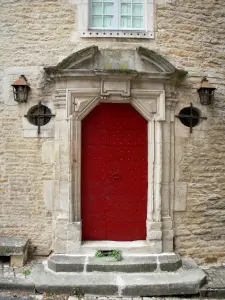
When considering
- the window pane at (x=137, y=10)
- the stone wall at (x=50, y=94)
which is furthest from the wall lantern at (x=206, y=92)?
the window pane at (x=137, y=10)

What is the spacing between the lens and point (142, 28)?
5582 mm

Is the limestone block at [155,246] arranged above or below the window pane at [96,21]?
below

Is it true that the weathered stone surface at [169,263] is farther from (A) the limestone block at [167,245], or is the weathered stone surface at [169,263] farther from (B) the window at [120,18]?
(B) the window at [120,18]

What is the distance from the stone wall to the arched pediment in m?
0.20

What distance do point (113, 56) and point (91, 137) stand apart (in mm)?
1396

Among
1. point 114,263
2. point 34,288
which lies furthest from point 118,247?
point 34,288

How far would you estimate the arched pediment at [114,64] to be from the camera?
516 cm

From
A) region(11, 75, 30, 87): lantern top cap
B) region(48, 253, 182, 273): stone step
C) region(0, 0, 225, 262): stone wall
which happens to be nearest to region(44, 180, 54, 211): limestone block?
region(0, 0, 225, 262): stone wall

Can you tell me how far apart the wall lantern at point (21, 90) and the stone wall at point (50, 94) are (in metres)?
0.12

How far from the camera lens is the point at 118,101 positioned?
213 inches

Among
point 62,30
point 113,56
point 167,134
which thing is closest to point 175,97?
point 167,134

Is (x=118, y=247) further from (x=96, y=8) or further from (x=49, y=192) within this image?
(x=96, y=8)

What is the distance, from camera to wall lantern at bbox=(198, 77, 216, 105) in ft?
17.9

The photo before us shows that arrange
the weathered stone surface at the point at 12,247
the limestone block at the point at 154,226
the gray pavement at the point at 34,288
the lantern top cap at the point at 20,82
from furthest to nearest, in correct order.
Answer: the limestone block at the point at 154,226, the lantern top cap at the point at 20,82, the weathered stone surface at the point at 12,247, the gray pavement at the point at 34,288
